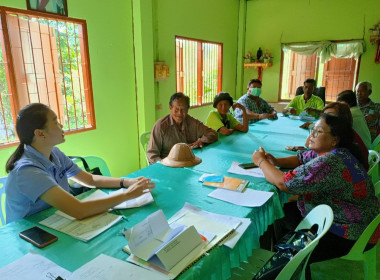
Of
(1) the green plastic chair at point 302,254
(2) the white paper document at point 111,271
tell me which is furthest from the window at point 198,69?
(2) the white paper document at point 111,271

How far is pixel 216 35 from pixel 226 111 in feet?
9.43

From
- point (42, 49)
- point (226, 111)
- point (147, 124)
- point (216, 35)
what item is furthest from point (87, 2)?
point (216, 35)

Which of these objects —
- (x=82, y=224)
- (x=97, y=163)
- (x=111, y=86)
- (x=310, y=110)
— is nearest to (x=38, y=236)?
(x=82, y=224)

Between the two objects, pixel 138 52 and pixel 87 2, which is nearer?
pixel 87 2

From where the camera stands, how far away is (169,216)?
1236 mm

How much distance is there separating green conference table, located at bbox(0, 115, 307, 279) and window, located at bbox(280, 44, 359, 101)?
4.61 m

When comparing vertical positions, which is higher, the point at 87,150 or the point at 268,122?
the point at 268,122

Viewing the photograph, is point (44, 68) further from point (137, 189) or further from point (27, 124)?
point (137, 189)

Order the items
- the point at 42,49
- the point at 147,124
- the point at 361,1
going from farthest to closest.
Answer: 1. the point at 361,1
2. the point at 147,124
3. the point at 42,49

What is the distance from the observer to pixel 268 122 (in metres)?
3.60

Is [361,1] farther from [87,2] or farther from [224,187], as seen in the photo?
[224,187]

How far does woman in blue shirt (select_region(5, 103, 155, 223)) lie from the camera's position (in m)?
1.17

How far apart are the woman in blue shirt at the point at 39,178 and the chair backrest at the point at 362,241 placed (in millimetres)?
1107

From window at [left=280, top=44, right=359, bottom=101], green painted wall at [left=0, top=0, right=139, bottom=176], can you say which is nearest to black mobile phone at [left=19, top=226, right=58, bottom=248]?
green painted wall at [left=0, top=0, right=139, bottom=176]
